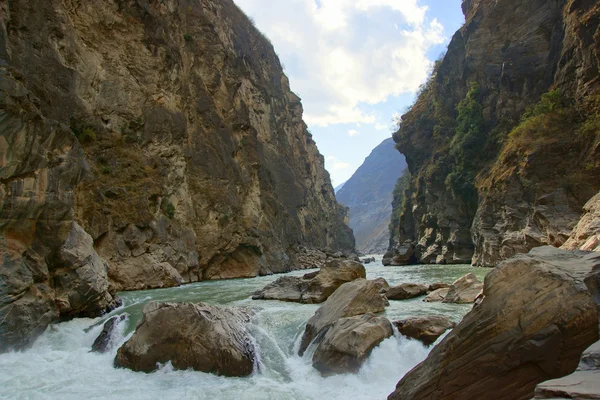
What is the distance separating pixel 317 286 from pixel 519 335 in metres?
10.5

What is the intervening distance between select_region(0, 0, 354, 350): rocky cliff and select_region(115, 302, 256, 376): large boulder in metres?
3.17

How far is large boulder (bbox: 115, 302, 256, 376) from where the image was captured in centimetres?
848

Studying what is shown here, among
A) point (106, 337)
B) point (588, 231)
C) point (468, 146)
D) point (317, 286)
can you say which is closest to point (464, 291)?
point (588, 231)

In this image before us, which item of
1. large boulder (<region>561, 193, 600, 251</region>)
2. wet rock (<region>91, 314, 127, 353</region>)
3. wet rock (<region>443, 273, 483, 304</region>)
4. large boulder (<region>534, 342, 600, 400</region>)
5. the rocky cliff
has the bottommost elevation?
wet rock (<region>91, 314, 127, 353</region>)

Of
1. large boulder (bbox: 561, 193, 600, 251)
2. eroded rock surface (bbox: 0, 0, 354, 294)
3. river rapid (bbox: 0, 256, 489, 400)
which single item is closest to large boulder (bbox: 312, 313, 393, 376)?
river rapid (bbox: 0, 256, 489, 400)

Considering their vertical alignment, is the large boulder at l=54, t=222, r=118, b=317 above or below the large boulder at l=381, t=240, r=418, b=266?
above

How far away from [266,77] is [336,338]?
50.5 metres

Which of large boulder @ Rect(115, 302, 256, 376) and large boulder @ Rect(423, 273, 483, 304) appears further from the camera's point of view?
large boulder @ Rect(423, 273, 483, 304)

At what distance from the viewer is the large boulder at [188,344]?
8.48 metres

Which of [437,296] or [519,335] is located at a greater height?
[519,335]

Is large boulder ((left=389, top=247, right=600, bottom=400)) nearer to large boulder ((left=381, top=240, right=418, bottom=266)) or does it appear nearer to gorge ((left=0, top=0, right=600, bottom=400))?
gorge ((left=0, top=0, right=600, bottom=400))

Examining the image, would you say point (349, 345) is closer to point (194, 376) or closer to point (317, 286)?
point (194, 376)

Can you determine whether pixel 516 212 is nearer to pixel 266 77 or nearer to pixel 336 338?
pixel 336 338

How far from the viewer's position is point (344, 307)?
415 inches
